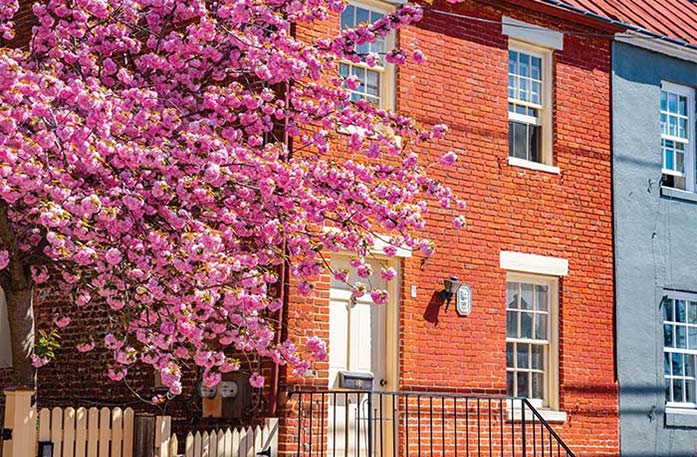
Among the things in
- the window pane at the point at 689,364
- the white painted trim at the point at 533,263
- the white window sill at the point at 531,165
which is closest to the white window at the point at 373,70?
the white window sill at the point at 531,165

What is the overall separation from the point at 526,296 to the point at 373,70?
→ 3417 mm

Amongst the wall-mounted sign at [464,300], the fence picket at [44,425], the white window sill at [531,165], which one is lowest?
the fence picket at [44,425]

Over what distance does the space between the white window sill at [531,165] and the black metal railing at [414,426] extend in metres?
2.85

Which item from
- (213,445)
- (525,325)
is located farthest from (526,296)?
(213,445)

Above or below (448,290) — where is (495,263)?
above

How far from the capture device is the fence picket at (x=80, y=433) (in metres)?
11.3

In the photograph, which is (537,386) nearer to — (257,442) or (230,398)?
(230,398)

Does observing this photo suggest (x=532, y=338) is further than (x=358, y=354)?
Yes

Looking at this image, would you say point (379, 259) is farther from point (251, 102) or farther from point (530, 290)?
point (251, 102)

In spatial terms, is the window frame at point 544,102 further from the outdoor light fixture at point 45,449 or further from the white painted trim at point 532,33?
the outdoor light fixture at point 45,449

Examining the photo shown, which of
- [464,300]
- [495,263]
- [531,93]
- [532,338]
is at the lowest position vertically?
[532,338]

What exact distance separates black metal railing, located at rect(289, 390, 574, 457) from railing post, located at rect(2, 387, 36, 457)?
9.95ft

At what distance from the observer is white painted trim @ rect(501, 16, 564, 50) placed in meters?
15.8

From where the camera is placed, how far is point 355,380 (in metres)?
13.7
